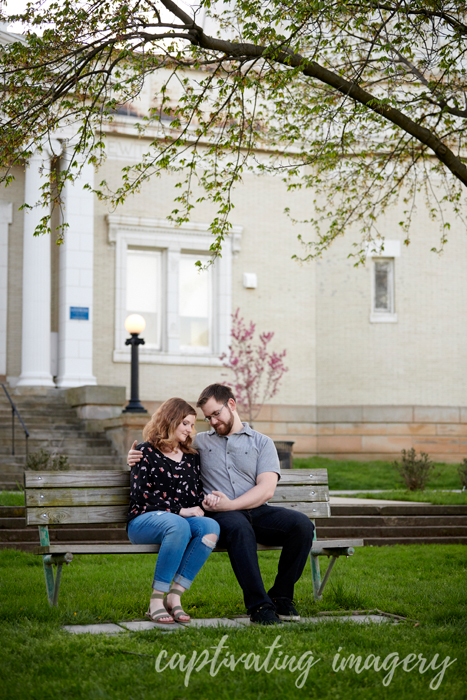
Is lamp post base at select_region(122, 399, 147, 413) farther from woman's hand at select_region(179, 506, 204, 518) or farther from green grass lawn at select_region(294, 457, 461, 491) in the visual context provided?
woman's hand at select_region(179, 506, 204, 518)

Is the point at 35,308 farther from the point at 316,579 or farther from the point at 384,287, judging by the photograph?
the point at 316,579

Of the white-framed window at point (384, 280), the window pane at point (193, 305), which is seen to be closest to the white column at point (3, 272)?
the window pane at point (193, 305)

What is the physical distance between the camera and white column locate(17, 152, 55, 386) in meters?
16.6

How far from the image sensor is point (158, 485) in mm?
5492

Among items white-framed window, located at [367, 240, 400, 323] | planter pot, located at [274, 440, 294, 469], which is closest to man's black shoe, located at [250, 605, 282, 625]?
planter pot, located at [274, 440, 294, 469]

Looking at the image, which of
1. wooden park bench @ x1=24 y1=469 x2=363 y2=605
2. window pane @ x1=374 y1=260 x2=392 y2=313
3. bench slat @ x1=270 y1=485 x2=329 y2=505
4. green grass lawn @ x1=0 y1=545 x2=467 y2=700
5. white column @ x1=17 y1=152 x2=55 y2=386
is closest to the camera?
green grass lawn @ x1=0 y1=545 x2=467 y2=700

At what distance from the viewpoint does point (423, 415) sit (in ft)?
62.7

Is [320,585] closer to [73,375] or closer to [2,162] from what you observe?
[2,162]

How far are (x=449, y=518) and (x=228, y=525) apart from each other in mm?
5547

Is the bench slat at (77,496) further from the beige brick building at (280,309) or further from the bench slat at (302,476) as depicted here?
the beige brick building at (280,309)

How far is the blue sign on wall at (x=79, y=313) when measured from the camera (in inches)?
665

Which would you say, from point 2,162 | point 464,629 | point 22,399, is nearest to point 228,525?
point 464,629

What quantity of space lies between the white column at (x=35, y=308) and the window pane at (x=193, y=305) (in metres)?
3.22

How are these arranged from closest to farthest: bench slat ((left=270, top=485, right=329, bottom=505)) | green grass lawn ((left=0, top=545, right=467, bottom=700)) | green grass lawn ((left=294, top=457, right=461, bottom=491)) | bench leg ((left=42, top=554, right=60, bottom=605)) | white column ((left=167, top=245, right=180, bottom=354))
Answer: green grass lawn ((left=0, top=545, right=467, bottom=700)) < bench leg ((left=42, top=554, right=60, bottom=605)) < bench slat ((left=270, top=485, right=329, bottom=505)) < green grass lawn ((left=294, top=457, right=461, bottom=491)) < white column ((left=167, top=245, right=180, bottom=354))
